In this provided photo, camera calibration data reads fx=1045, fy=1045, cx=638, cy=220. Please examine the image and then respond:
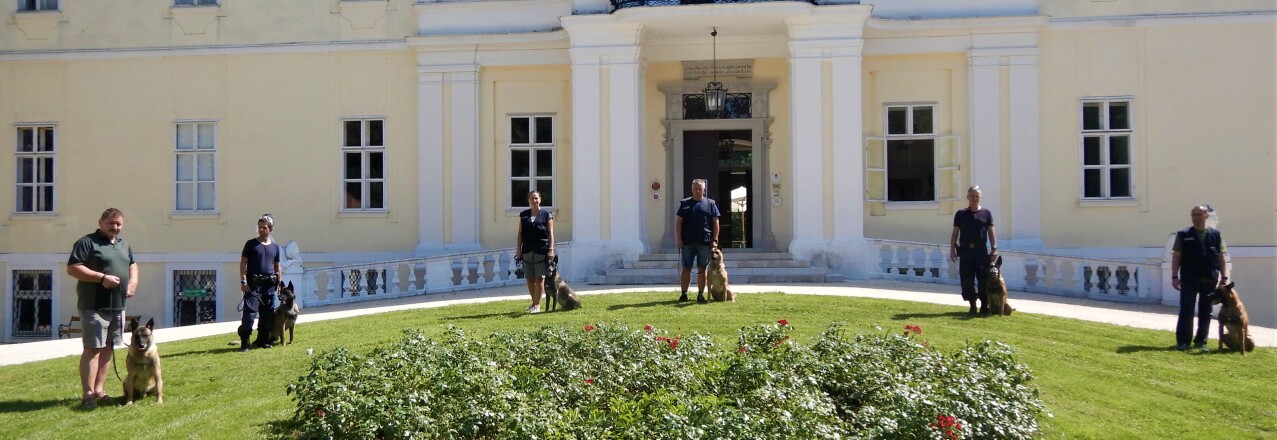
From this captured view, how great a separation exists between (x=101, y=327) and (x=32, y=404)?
0.94m

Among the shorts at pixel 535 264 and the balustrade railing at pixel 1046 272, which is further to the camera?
the balustrade railing at pixel 1046 272

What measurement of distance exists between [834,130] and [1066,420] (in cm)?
981

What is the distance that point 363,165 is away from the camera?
20.0 metres

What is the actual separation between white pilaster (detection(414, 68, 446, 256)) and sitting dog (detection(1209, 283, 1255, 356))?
521 inches

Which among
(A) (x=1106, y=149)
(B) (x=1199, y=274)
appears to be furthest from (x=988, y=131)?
(B) (x=1199, y=274)

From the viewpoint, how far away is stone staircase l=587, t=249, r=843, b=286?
54.4 ft

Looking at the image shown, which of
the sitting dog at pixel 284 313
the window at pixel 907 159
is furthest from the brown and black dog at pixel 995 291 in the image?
the sitting dog at pixel 284 313

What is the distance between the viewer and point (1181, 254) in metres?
10.9

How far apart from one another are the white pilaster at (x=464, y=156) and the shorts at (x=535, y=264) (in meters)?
6.92

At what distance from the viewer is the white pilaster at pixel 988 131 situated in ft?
60.1

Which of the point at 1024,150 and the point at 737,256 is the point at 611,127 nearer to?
the point at 737,256

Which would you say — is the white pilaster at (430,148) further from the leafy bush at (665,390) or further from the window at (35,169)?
the leafy bush at (665,390)

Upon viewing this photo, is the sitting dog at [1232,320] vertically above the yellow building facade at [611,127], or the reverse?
the yellow building facade at [611,127]

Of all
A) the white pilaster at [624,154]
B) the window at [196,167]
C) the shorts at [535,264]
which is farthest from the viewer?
the window at [196,167]
